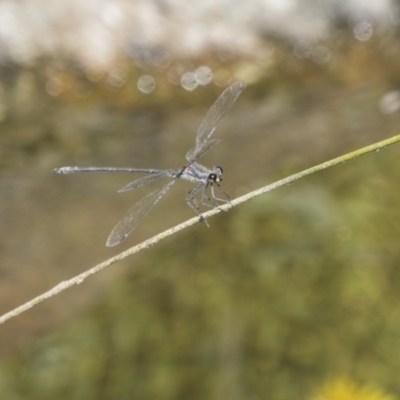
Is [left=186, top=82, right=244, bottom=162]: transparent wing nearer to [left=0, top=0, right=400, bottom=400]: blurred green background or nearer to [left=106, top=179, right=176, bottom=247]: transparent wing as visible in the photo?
[left=106, top=179, right=176, bottom=247]: transparent wing

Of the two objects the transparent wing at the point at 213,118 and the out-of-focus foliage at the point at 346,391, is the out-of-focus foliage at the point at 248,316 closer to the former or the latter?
the out-of-focus foliage at the point at 346,391

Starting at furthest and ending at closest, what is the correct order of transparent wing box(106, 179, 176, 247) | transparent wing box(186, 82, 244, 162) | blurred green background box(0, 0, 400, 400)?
blurred green background box(0, 0, 400, 400) → transparent wing box(186, 82, 244, 162) → transparent wing box(106, 179, 176, 247)

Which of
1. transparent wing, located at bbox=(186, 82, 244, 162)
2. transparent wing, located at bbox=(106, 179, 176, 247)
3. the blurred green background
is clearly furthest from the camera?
the blurred green background

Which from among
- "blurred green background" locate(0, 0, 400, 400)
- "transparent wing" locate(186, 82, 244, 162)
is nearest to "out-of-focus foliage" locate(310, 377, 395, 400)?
"blurred green background" locate(0, 0, 400, 400)

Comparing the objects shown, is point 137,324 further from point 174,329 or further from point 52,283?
point 52,283

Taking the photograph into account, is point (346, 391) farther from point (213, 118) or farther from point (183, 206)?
point (213, 118)

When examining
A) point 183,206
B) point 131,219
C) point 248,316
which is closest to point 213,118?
point 131,219
